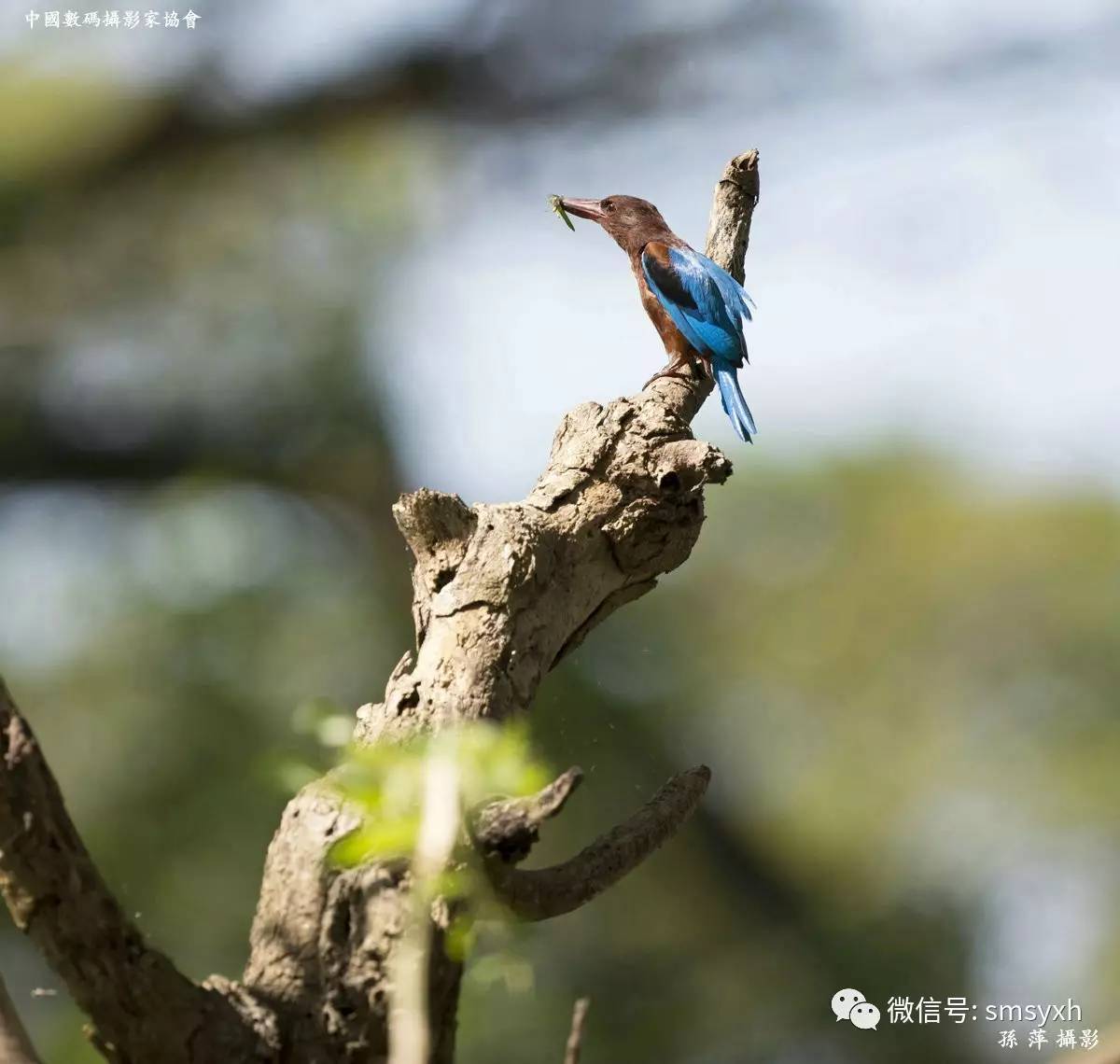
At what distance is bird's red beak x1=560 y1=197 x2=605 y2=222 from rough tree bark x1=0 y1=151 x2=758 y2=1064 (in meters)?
1.65

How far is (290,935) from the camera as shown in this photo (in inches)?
55.6

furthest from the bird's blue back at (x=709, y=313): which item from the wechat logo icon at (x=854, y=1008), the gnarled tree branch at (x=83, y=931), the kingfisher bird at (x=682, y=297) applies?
the wechat logo icon at (x=854, y=1008)

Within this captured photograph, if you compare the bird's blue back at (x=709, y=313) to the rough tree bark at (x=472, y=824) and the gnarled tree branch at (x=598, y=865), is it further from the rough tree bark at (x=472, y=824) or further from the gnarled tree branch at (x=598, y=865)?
the gnarled tree branch at (x=598, y=865)

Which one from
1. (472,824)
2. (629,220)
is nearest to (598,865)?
(472,824)

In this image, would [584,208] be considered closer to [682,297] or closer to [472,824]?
[682,297]

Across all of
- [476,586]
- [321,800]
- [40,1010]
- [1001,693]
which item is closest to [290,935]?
[321,800]

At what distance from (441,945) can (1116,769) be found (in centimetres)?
497

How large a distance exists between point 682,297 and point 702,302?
0.11 m

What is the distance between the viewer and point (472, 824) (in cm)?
123

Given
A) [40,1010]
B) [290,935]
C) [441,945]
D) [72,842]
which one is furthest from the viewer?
[40,1010]

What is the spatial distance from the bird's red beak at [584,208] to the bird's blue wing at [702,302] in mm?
377

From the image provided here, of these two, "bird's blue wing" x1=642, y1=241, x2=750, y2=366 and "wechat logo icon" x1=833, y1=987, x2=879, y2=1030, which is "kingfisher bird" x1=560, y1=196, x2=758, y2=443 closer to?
"bird's blue wing" x1=642, y1=241, x2=750, y2=366

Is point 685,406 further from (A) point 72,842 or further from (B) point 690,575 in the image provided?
(B) point 690,575

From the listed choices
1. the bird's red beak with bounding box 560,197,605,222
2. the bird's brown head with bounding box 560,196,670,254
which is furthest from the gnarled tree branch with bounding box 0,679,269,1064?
the bird's red beak with bounding box 560,197,605,222
